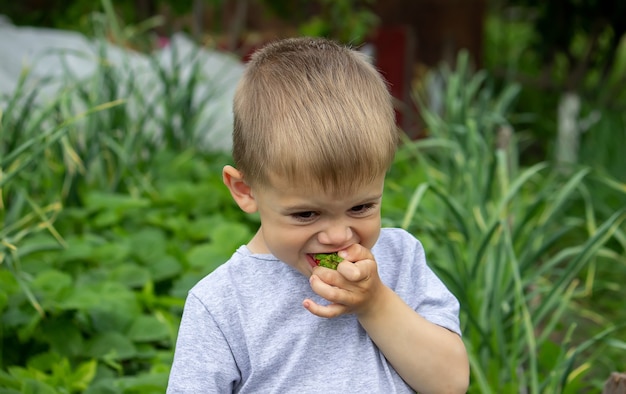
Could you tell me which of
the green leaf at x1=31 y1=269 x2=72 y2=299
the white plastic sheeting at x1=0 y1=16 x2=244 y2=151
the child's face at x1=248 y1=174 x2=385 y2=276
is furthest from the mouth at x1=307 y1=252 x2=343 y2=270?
the white plastic sheeting at x1=0 y1=16 x2=244 y2=151

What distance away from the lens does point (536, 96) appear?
7258 mm

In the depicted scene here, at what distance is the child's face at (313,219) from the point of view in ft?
4.49

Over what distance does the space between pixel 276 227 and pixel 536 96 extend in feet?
20.3

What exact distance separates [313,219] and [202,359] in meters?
0.29

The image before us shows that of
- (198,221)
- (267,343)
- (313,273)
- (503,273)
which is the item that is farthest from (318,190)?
(198,221)

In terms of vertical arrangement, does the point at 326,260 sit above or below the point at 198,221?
above

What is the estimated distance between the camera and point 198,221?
10.6 ft

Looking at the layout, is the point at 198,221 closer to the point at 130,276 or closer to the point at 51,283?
the point at 130,276

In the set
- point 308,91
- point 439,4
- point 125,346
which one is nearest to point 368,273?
point 308,91

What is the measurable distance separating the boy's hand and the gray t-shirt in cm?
10

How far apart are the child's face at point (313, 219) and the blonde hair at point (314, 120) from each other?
0.02 metres

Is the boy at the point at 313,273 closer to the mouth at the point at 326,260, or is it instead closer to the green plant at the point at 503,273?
the mouth at the point at 326,260

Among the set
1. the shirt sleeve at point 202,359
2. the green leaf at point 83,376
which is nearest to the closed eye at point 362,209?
the shirt sleeve at point 202,359

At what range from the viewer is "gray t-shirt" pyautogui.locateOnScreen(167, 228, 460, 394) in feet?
4.79
